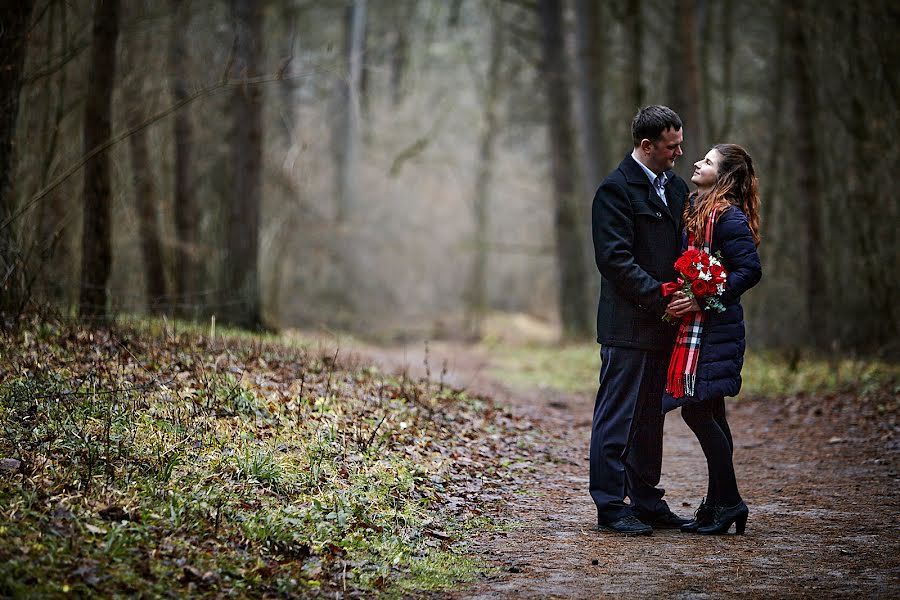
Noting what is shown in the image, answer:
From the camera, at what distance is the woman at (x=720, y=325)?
17.4 ft

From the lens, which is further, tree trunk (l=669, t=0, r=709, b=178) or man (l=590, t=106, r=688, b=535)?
tree trunk (l=669, t=0, r=709, b=178)

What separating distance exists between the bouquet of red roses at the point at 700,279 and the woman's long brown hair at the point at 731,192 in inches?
9.3

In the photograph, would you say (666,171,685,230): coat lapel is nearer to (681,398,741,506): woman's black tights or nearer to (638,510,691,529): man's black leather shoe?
(681,398,741,506): woman's black tights

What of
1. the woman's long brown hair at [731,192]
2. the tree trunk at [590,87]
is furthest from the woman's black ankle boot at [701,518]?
the tree trunk at [590,87]

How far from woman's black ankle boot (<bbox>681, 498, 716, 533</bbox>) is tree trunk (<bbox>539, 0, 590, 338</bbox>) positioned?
53.6ft

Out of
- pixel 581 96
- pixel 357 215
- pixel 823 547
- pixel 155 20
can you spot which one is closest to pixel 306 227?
pixel 357 215

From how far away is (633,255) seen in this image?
557 cm

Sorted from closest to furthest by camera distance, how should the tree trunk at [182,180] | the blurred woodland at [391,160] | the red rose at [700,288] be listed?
the red rose at [700,288], the blurred woodland at [391,160], the tree trunk at [182,180]

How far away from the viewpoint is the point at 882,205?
13758 millimetres

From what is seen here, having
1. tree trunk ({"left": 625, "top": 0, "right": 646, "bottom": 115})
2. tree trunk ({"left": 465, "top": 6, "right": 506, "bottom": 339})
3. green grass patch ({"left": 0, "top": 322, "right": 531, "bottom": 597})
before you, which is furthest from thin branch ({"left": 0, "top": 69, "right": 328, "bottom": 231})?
tree trunk ({"left": 465, "top": 6, "right": 506, "bottom": 339})

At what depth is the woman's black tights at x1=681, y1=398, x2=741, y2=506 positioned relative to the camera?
5.43 metres

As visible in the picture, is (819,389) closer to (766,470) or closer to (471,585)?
(766,470)

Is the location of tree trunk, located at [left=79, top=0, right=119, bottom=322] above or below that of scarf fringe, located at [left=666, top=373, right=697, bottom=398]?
above

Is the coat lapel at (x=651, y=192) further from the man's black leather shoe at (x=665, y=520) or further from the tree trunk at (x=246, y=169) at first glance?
the tree trunk at (x=246, y=169)
